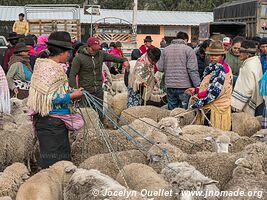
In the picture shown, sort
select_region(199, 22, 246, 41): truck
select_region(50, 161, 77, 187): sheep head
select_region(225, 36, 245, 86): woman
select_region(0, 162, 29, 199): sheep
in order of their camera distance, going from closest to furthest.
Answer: select_region(0, 162, 29, 199): sheep → select_region(50, 161, 77, 187): sheep head → select_region(225, 36, 245, 86): woman → select_region(199, 22, 246, 41): truck

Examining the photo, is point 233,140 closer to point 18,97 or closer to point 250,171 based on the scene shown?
point 250,171

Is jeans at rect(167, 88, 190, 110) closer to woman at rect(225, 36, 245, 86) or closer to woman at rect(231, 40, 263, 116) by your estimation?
woman at rect(231, 40, 263, 116)

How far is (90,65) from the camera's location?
7.79 metres

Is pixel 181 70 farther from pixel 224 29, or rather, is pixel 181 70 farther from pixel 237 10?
pixel 237 10

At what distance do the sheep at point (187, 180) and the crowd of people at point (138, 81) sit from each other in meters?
1.22

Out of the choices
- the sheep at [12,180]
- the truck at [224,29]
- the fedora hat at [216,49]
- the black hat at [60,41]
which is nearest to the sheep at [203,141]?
the fedora hat at [216,49]

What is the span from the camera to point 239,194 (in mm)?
4465

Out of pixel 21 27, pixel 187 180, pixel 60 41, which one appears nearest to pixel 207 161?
pixel 187 180

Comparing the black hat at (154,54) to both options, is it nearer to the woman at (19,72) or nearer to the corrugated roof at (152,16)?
the woman at (19,72)

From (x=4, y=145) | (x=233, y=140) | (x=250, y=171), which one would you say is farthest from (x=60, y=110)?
(x=233, y=140)

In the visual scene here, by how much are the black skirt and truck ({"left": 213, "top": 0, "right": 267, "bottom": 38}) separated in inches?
400

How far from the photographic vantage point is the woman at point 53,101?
5.25m

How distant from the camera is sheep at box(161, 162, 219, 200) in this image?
4.48m

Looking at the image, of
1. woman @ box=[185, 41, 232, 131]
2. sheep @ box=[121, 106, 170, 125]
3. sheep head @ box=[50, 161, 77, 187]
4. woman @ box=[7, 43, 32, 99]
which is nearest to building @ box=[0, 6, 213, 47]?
woman @ box=[7, 43, 32, 99]
